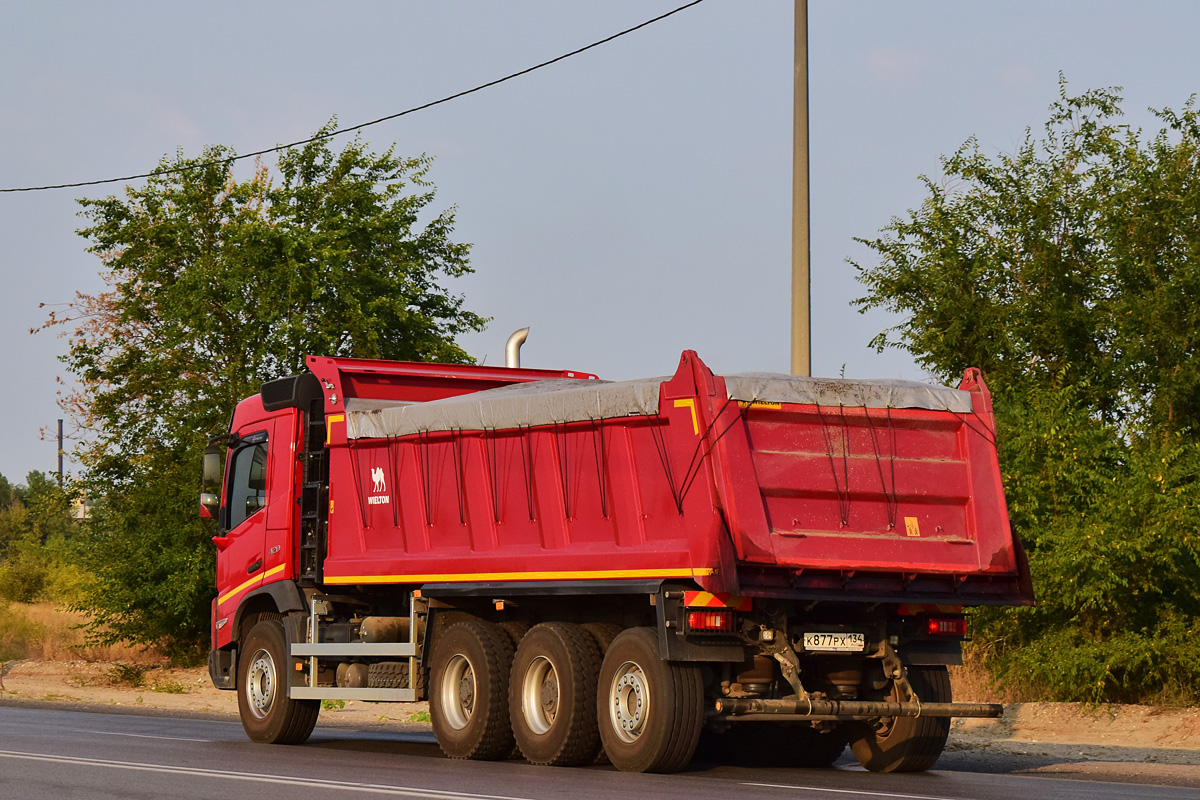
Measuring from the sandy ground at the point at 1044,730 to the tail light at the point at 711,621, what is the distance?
10.5 ft

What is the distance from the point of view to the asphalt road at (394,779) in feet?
30.8

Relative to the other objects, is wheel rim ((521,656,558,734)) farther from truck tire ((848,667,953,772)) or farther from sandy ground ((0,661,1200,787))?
sandy ground ((0,661,1200,787))

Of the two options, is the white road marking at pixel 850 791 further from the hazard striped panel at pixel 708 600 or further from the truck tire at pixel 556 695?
the truck tire at pixel 556 695

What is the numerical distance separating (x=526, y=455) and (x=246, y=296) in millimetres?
16710

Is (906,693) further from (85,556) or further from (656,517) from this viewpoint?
(85,556)

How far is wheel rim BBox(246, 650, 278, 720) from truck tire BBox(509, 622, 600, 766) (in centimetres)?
353

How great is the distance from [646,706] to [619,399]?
2185 mm

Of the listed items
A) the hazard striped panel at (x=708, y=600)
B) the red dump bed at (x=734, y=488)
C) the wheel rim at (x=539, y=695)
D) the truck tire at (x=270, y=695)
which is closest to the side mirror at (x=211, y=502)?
the truck tire at (x=270, y=695)

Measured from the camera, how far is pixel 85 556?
98.2 ft

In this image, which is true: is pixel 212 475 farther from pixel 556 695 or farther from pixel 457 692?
pixel 556 695

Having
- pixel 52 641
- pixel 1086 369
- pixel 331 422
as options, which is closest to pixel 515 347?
pixel 331 422

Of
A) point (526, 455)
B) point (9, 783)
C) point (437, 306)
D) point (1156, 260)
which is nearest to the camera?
point (9, 783)

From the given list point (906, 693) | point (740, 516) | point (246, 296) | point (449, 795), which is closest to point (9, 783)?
point (449, 795)

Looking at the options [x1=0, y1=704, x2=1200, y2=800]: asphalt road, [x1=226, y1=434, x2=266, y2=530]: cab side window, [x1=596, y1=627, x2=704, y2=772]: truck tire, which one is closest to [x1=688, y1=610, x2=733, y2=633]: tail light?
[x1=596, y1=627, x2=704, y2=772]: truck tire
